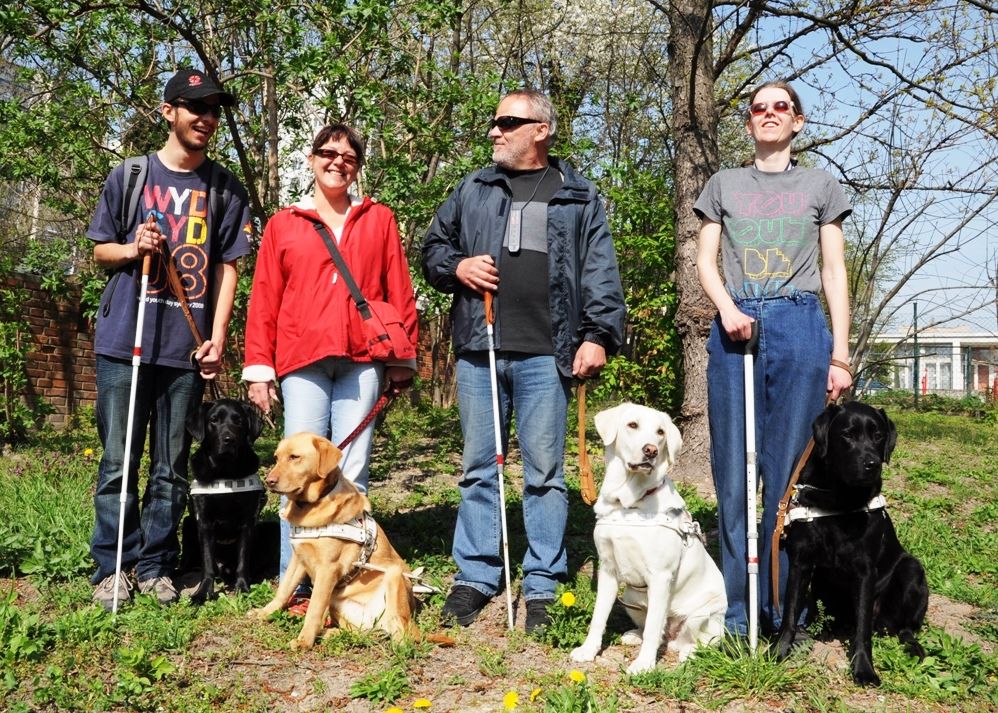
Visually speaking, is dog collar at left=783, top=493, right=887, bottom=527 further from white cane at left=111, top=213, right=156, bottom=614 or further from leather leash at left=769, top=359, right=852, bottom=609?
white cane at left=111, top=213, right=156, bottom=614

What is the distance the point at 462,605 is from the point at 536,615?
0.40 metres

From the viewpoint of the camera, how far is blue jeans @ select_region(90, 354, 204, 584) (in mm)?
4270

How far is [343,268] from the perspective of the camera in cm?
422

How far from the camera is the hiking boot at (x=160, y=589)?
4.28 meters

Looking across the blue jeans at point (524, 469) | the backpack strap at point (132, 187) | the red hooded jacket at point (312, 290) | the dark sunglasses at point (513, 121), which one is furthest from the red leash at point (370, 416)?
the backpack strap at point (132, 187)

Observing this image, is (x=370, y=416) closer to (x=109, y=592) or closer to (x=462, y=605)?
(x=462, y=605)

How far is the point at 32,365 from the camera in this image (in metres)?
10.3

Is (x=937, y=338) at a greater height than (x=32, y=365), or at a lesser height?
greater

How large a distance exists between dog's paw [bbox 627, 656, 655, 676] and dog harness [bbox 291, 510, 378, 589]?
1.29 meters

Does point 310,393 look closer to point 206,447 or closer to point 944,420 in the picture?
point 206,447

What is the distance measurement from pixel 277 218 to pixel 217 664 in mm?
2133

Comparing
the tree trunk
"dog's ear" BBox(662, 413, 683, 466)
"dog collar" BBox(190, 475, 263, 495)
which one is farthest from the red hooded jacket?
the tree trunk

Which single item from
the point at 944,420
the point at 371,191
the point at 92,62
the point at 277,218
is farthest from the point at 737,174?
the point at 944,420

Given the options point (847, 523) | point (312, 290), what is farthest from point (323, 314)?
point (847, 523)
